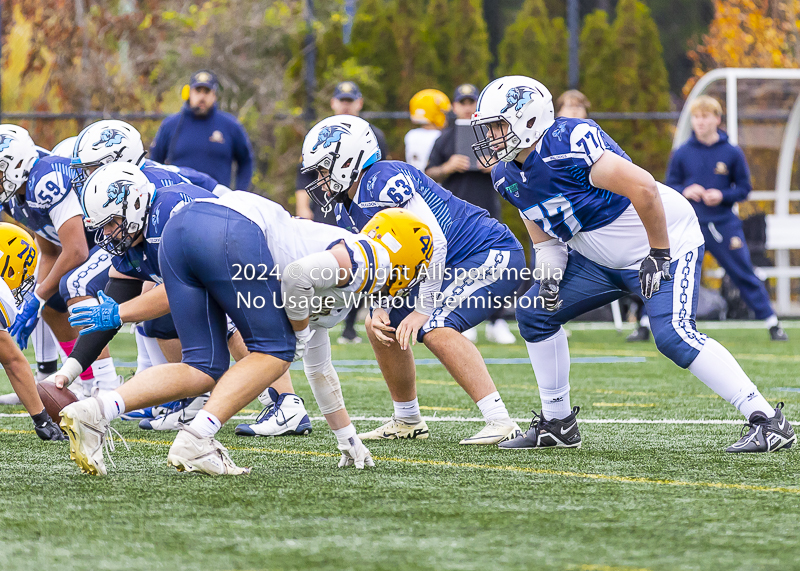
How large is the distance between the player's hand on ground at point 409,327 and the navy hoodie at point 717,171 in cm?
564

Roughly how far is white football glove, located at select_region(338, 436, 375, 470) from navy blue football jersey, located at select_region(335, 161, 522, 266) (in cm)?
92

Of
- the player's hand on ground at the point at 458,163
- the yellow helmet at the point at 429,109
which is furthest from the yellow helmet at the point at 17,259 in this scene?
the yellow helmet at the point at 429,109

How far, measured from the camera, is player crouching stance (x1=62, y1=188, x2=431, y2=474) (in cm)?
366

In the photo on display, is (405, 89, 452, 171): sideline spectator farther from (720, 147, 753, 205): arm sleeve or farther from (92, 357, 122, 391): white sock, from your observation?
(92, 357, 122, 391): white sock

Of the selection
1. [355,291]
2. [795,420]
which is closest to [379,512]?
[355,291]

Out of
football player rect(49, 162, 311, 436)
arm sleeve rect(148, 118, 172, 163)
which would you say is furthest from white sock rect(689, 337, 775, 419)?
arm sleeve rect(148, 118, 172, 163)

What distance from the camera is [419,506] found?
130 inches

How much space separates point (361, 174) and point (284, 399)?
120 centimetres

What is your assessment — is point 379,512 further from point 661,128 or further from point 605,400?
point 661,128

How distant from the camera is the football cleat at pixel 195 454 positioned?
3.70m

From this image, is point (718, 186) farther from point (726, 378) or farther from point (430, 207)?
point (726, 378)

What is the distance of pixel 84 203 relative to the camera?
13.5ft

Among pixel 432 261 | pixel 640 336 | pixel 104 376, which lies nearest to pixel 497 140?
pixel 432 261

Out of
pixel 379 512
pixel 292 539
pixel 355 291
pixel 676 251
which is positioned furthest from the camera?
pixel 676 251
